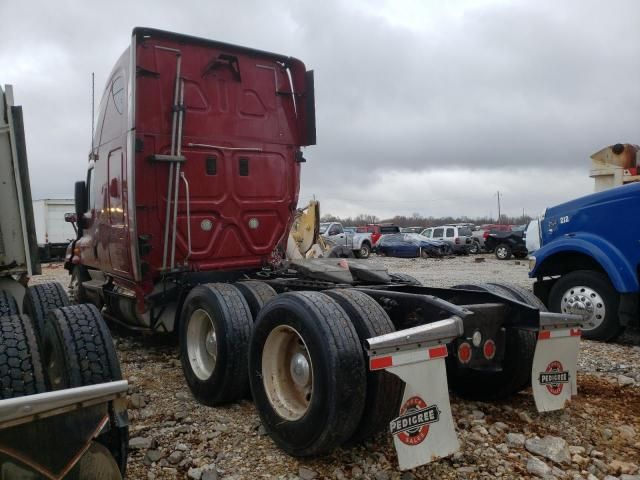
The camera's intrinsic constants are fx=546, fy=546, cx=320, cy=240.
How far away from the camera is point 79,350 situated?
2.87 metres

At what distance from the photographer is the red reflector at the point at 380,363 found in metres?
2.86

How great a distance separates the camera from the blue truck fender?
19.8 feet

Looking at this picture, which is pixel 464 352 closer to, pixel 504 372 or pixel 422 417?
pixel 422 417

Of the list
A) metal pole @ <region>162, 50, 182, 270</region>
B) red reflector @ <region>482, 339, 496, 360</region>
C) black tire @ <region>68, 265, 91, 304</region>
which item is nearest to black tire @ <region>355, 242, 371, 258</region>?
black tire @ <region>68, 265, 91, 304</region>

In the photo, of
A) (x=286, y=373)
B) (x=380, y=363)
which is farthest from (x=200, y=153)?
(x=380, y=363)

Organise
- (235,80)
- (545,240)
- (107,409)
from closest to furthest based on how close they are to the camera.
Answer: (107,409)
(235,80)
(545,240)

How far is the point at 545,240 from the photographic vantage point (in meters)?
7.62

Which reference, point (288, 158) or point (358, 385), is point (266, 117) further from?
point (358, 385)

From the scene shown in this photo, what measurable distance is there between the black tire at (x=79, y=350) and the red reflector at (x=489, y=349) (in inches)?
88.3

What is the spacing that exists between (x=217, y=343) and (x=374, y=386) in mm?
1648

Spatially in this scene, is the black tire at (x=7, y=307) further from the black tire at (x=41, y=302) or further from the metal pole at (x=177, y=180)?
the metal pole at (x=177, y=180)

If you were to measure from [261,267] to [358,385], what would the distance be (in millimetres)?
3364

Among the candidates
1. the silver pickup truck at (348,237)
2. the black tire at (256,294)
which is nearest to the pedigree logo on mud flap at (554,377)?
the black tire at (256,294)

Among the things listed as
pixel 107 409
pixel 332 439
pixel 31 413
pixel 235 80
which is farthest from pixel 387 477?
pixel 235 80
